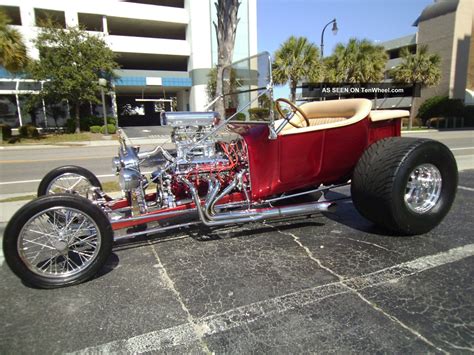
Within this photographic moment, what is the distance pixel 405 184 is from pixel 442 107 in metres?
32.7

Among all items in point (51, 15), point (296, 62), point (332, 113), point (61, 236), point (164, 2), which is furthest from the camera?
point (164, 2)

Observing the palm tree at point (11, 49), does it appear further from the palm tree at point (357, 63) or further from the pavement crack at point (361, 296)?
the palm tree at point (357, 63)

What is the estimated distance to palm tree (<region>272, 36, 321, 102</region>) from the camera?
78.1 feet

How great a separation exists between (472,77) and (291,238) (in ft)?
135

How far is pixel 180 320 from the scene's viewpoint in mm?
2359

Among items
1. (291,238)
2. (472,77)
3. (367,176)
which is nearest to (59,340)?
(291,238)

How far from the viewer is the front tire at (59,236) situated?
2650 millimetres

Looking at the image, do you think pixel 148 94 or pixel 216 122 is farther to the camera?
pixel 148 94

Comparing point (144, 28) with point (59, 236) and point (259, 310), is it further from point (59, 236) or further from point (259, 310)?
point (259, 310)

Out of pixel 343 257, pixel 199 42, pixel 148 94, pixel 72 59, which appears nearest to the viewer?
pixel 343 257

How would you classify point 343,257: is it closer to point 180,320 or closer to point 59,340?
point 180,320

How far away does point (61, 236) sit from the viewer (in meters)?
2.85

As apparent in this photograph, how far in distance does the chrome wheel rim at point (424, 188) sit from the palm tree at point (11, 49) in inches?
693

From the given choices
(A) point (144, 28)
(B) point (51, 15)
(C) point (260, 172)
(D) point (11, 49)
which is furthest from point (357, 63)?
(C) point (260, 172)
